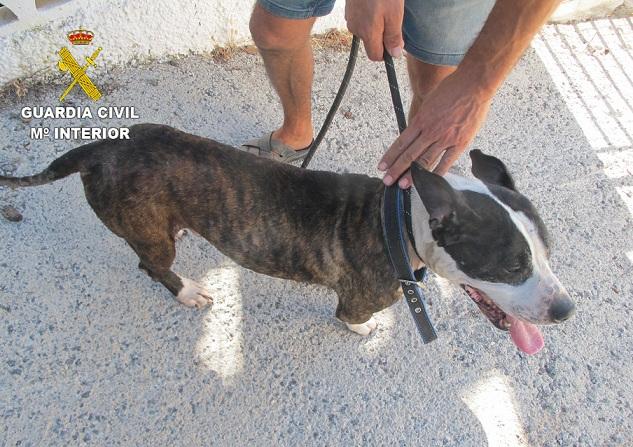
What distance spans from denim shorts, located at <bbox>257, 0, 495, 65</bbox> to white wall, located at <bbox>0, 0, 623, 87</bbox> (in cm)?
128

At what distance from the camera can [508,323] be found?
2.32m

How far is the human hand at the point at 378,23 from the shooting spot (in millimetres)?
2336

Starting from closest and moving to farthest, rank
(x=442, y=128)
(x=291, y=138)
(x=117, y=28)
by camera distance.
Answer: (x=442, y=128), (x=291, y=138), (x=117, y=28)

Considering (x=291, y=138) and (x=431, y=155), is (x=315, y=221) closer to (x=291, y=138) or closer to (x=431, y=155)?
(x=431, y=155)

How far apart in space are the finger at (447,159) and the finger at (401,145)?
0.15m

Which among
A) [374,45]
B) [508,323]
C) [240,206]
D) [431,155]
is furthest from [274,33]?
[508,323]

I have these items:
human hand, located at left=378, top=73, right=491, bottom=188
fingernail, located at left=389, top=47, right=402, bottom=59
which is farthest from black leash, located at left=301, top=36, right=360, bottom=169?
human hand, located at left=378, top=73, right=491, bottom=188

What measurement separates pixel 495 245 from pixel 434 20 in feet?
4.06

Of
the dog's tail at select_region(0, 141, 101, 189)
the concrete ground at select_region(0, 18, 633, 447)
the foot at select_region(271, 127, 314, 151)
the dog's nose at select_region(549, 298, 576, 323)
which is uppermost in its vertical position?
the dog's nose at select_region(549, 298, 576, 323)

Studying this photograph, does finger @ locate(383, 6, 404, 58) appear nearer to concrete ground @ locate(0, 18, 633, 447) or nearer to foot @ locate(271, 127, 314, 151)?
foot @ locate(271, 127, 314, 151)

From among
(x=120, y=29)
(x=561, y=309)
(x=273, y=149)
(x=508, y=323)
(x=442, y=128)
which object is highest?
(x=442, y=128)

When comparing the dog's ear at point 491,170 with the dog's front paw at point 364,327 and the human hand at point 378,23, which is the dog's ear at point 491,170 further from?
the dog's front paw at point 364,327

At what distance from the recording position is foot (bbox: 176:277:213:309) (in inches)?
114

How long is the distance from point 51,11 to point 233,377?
2612 millimetres
